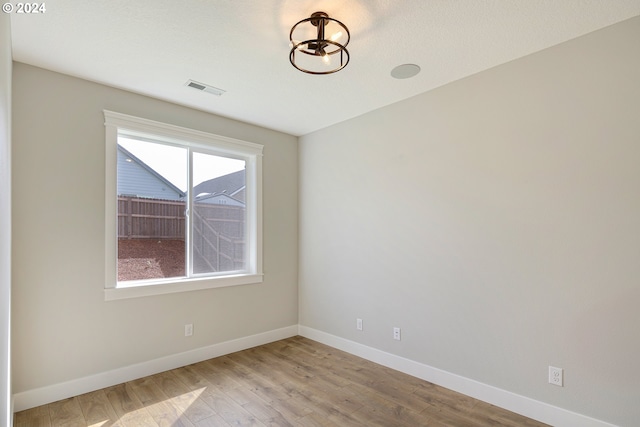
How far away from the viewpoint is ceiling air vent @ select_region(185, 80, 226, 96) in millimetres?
2918

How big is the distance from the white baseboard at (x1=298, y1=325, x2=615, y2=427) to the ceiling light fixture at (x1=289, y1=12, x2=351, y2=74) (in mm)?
2693

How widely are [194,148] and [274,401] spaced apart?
265cm

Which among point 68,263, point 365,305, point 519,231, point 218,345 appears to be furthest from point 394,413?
point 68,263

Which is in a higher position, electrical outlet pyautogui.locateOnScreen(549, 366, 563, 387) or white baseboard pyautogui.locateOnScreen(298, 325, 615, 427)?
electrical outlet pyautogui.locateOnScreen(549, 366, 563, 387)

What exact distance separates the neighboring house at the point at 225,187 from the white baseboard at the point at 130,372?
1655mm

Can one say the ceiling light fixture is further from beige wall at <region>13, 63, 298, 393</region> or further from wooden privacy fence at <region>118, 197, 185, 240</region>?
wooden privacy fence at <region>118, 197, 185, 240</region>

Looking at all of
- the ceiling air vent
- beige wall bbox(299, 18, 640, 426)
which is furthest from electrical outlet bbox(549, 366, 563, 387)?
the ceiling air vent

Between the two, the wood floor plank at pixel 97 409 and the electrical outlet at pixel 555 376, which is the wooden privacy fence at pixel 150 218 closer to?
the wood floor plank at pixel 97 409

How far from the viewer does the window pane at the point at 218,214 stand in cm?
363

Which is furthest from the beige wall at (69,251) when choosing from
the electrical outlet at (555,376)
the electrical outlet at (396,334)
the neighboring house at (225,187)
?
the electrical outlet at (555,376)

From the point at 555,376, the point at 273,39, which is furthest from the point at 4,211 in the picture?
the point at 555,376

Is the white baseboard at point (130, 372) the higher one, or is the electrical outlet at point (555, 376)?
the electrical outlet at point (555, 376)

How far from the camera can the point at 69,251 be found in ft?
8.94

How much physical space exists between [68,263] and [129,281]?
0.53m
